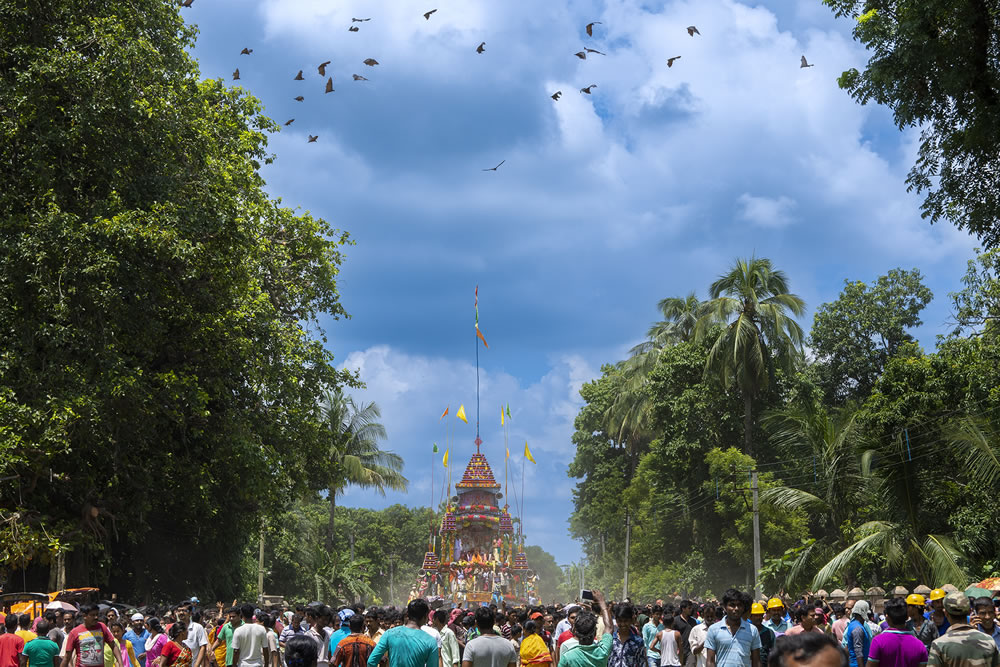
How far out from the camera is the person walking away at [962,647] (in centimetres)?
687

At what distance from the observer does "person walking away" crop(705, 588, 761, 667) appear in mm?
8680

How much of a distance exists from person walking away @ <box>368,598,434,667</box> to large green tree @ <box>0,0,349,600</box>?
12.9m

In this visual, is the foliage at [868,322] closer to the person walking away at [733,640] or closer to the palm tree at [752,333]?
the palm tree at [752,333]

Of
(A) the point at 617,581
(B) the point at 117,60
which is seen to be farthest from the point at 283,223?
(A) the point at 617,581

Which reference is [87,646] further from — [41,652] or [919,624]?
[919,624]

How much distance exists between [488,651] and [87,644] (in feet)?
15.6

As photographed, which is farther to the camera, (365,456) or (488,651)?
(365,456)

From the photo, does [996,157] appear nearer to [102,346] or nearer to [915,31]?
[915,31]

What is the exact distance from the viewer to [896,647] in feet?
24.6

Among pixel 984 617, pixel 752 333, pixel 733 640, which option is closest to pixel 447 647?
pixel 733 640

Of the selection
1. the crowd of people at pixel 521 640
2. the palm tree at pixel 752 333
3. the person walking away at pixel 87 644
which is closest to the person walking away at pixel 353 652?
the crowd of people at pixel 521 640

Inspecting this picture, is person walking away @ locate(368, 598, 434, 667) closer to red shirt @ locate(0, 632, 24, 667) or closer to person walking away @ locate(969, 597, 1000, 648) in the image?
person walking away @ locate(969, 597, 1000, 648)

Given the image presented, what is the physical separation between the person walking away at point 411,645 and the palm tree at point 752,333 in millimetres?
35662

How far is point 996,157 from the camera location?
52.7 ft
